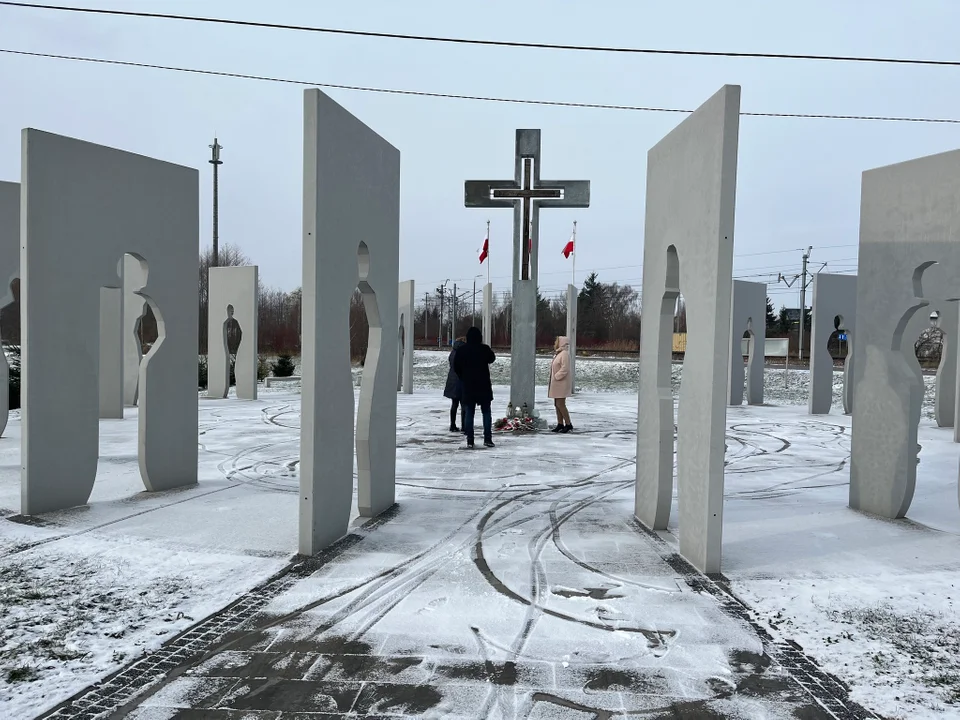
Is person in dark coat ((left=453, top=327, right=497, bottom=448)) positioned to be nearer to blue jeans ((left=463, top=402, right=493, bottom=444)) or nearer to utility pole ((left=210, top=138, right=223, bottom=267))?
blue jeans ((left=463, top=402, right=493, bottom=444))

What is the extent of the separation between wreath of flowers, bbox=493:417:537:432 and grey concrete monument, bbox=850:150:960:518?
6.36 m

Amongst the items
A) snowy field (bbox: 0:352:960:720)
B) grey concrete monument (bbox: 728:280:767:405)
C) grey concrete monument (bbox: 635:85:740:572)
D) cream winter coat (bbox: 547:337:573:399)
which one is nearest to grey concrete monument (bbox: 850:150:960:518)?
snowy field (bbox: 0:352:960:720)

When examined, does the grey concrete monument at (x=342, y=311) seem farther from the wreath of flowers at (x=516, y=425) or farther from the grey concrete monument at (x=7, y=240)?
the grey concrete monument at (x=7, y=240)

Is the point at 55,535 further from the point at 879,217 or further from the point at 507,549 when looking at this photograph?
the point at 879,217

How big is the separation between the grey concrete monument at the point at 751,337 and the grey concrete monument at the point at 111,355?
1360cm

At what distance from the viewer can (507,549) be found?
5652 mm

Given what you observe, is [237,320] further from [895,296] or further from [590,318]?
[590,318]

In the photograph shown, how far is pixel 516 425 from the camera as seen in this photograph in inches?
510

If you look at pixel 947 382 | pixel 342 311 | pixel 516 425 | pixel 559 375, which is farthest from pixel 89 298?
pixel 947 382

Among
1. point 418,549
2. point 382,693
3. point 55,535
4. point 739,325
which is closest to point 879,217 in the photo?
point 418,549

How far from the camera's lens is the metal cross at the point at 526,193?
1334 centimetres

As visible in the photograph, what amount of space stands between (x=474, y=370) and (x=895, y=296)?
568cm

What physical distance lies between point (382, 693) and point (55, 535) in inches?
152

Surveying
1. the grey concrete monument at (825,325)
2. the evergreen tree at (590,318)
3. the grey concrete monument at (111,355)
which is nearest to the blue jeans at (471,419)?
the grey concrete monument at (111,355)
